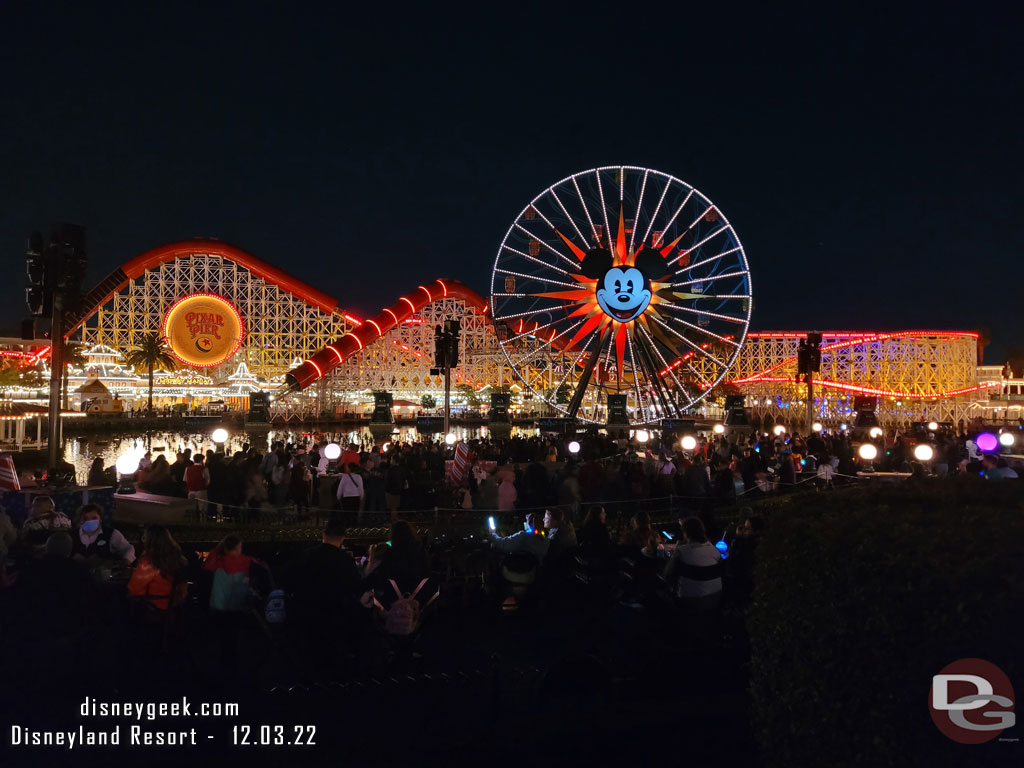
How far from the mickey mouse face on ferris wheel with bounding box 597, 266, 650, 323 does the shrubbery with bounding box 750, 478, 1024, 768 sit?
24304mm

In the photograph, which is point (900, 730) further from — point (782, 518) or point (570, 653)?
point (570, 653)

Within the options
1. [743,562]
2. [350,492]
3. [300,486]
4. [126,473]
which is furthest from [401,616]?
[126,473]

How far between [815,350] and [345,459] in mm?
14648

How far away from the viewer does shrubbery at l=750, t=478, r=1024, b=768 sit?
2.59 meters

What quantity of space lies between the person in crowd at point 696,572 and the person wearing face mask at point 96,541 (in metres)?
5.24

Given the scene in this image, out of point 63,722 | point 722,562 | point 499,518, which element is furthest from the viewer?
point 499,518

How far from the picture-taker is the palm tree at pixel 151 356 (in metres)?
49.1

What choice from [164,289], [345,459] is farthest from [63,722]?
[164,289]

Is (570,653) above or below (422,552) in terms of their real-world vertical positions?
below

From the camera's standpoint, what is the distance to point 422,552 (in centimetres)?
643

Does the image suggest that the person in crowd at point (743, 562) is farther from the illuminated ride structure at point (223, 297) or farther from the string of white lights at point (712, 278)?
the illuminated ride structure at point (223, 297)

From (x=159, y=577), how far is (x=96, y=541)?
6.85 feet

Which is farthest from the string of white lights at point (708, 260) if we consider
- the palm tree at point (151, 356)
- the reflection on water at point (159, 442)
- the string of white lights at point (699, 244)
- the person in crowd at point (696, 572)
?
the palm tree at point (151, 356)

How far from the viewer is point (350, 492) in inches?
432
